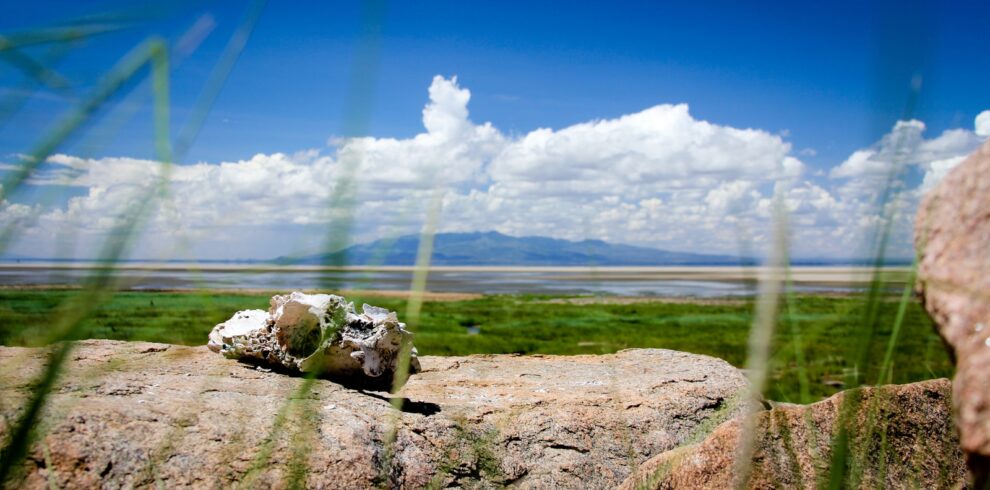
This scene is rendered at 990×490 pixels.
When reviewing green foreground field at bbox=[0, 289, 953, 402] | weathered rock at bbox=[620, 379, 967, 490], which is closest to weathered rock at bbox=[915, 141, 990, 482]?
green foreground field at bbox=[0, 289, 953, 402]

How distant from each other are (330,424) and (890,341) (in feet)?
10.7

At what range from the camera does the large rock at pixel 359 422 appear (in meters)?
3.14

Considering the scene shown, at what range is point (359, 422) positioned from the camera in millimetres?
4051

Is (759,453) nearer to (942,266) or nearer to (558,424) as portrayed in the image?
(558,424)

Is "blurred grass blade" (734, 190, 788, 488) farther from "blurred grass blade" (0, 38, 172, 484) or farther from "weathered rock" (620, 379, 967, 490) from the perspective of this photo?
"weathered rock" (620, 379, 967, 490)

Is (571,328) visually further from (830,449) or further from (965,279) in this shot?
(965,279)

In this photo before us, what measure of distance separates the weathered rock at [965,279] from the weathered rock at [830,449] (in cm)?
156

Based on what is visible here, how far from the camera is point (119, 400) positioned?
3670 millimetres

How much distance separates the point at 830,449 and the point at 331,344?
3107 millimetres

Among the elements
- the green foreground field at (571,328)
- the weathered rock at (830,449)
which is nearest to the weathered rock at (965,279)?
the green foreground field at (571,328)

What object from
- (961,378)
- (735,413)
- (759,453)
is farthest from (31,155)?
(735,413)

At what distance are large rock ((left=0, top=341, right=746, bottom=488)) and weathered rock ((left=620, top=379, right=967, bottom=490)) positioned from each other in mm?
260

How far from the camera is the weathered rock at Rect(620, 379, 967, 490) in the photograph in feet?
11.0

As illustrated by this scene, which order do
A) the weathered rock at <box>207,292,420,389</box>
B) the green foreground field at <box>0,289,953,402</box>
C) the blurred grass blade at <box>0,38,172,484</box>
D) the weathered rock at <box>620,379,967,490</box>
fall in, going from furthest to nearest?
the weathered rock at <box>207,292,420,389</box> → the weathered rock at <box>620,379,967,490</box> → the green foreground field at <box>0,289,953,402</box> → the blurred grass blade at <box>0,38,172,484</box>
